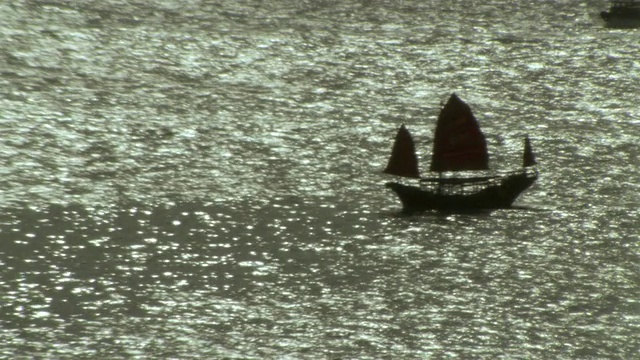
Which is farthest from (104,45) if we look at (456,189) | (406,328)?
(406,328)

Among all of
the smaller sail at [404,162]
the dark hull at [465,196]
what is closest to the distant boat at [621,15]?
the dark hull at [465,196]

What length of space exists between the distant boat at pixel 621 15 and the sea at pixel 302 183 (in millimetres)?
807

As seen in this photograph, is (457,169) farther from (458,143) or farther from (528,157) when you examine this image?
(528,157)

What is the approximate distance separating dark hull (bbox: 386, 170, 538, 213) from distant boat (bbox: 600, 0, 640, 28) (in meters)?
27.8

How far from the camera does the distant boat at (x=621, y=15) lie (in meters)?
84.6

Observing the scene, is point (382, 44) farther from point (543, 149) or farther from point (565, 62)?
point (543, 149)

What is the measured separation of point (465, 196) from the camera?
58.8m

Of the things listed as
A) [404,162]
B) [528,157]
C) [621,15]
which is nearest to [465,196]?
[404,162]

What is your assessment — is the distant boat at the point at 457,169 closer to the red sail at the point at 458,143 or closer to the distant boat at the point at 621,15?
the red sail at the point at 458,143

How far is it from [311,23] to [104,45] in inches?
432

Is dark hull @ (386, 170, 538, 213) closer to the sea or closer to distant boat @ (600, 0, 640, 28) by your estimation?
the sea

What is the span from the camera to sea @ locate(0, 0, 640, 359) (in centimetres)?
4681

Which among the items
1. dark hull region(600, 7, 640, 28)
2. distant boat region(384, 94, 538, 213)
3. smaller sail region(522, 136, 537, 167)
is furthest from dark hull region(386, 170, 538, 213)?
dark hull region(600, 7, 640, 28)

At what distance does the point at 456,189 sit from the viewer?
59406mm
